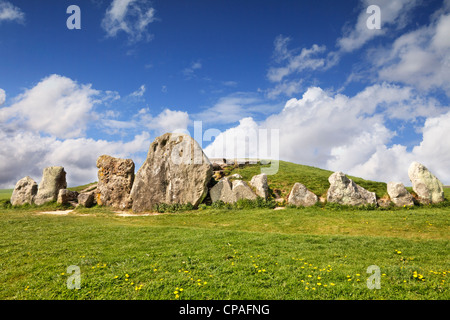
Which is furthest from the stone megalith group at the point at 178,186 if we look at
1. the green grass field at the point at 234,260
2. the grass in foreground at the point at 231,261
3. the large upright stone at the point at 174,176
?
the grass in foreground at the point at 231,261

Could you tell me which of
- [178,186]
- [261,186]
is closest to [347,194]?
[261,186]

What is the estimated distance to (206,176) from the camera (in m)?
27.0

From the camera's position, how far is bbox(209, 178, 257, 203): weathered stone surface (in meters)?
26.1

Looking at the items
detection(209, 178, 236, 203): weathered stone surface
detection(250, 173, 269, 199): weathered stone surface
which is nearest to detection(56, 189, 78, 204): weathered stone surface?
detection(209, 178, 236, 203): weathered stone surface

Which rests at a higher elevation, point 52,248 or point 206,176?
point 206,176

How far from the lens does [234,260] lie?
412 inches

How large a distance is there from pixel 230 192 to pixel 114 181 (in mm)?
13724

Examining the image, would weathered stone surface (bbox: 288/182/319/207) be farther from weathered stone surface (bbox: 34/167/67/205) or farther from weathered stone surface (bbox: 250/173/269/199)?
weathered stone surface (bbox: 34/167/67/205)

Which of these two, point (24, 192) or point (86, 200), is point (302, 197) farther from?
point (24, 192)

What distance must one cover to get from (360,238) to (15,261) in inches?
666

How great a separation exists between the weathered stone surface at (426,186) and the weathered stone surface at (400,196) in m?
1.69

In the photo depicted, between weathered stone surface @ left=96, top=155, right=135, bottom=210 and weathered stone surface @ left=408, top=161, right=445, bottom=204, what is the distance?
2923 cm
